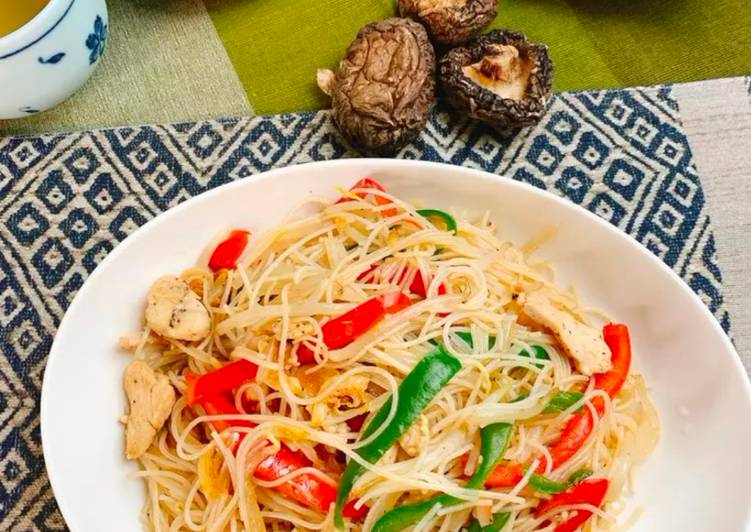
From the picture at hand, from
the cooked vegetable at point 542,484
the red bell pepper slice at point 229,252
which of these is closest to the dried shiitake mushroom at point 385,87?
the red bell pepper slice at point 229,252

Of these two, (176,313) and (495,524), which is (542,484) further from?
(176,313)

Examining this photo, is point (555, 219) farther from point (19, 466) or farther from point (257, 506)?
point (19, 466)

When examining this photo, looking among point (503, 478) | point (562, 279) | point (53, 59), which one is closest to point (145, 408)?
point (503, 478)

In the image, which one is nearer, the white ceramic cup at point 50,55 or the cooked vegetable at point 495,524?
the cooked vegetable at point 495,524

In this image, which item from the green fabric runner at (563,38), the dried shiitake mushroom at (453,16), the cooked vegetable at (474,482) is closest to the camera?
the cooked vegetable at (474,482)

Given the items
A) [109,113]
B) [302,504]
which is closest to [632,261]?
[302,504]

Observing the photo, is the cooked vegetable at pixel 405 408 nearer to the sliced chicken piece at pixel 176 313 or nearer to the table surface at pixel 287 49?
the sliced chicken piece at pixel 176 313
